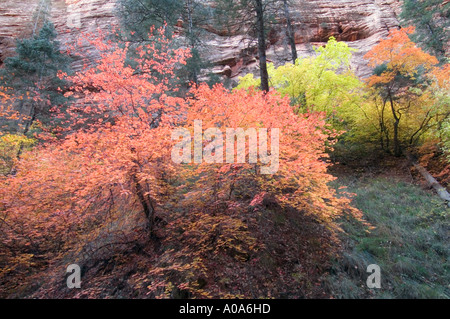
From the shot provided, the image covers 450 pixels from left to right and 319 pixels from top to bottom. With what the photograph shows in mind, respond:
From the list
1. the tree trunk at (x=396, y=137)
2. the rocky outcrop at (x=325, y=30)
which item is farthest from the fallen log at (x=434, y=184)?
the rocky outcrop at (x=325, y=30)

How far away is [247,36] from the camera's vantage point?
22.3 metres

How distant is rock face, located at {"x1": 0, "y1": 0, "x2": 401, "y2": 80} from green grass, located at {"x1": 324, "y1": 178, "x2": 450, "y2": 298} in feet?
55.6

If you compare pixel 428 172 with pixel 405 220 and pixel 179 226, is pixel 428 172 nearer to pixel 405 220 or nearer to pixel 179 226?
pixel 405 220

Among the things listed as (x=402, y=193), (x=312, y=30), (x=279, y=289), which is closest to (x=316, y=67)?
(x=402, y=193)

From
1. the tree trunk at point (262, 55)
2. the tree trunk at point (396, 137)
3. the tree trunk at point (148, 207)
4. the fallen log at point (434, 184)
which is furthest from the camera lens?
the tree trunk at point (396, 137)

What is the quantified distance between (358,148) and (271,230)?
9.71 metres

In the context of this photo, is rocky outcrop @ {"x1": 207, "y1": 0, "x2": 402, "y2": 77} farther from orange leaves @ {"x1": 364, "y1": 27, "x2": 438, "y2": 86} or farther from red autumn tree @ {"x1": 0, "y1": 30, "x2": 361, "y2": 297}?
red autumn tree @ {"x1": 0, "y1": 30, "x2": 361, "y2": 297}

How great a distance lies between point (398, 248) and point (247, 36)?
2275 cm

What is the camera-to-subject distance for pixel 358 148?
507 inches

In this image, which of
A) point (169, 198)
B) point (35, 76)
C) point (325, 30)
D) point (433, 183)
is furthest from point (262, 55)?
point (325, 30)

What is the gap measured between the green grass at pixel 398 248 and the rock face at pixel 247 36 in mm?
16933

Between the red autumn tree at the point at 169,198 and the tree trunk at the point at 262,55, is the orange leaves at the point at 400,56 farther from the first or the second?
the red autumn tree at the point at 169,198

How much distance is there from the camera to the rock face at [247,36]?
2133 centimetres

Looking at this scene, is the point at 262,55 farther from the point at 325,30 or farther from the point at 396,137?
the point at 325,30
